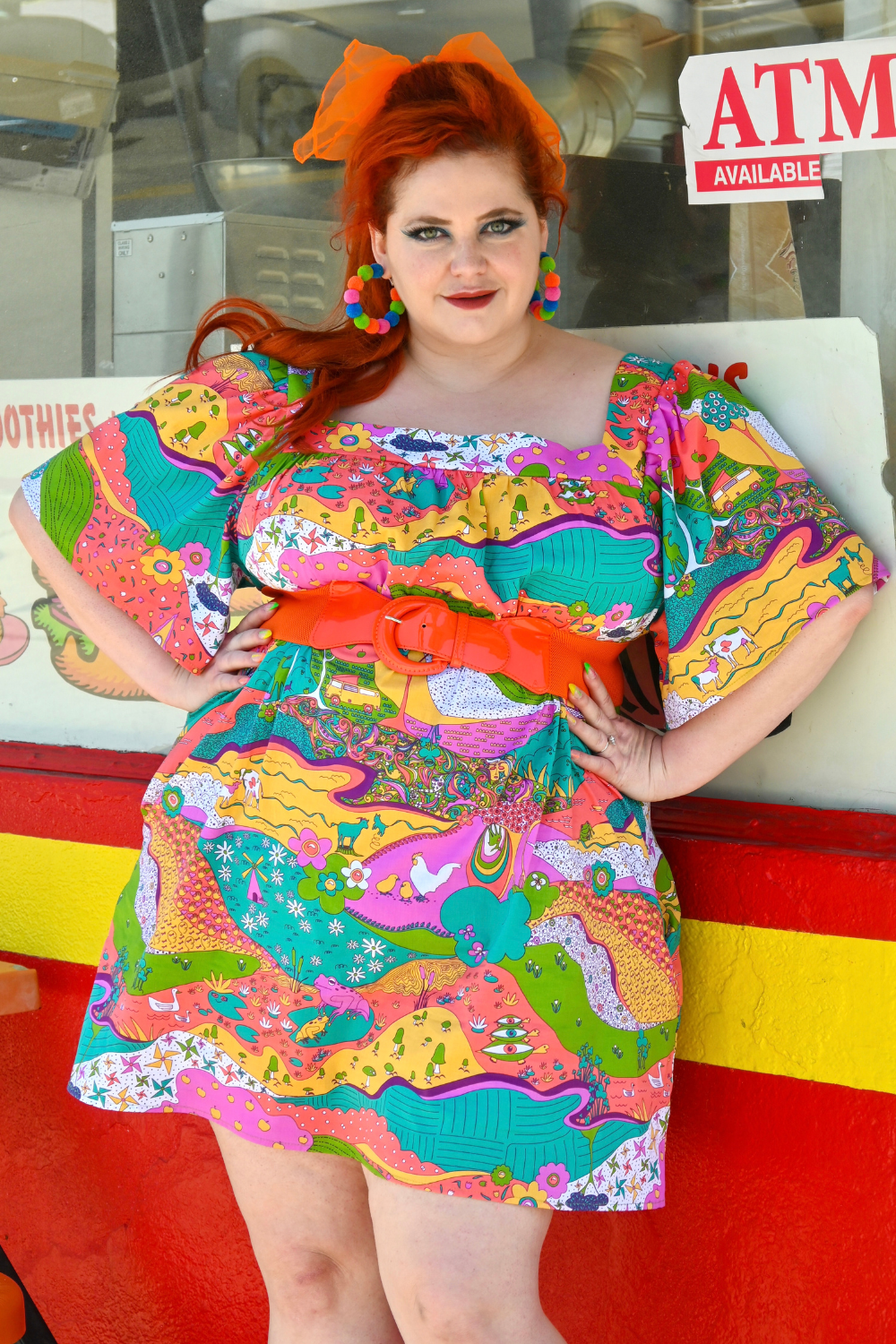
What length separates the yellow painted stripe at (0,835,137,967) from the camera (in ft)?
8.70

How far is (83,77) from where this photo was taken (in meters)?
2.82

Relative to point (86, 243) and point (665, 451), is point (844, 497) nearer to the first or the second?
point (665, 451)

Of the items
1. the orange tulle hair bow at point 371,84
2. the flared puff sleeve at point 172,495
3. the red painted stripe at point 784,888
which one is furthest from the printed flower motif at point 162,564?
the red painted stripe at point 784,888

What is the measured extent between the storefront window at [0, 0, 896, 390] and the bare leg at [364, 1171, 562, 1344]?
54.6 inches

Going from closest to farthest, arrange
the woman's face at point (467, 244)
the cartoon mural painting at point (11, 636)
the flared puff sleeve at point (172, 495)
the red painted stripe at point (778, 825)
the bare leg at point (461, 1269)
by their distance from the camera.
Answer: the bare leg at point (461, 1269) → the woman's face at point (467, 244) → the red painted stripe at point (778, 825) → the flared puff sleeve at point (172, 495) → the cartoon mural painting at point (11, 636)

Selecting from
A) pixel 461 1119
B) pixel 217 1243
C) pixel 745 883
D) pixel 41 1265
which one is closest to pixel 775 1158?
pixel 745 883

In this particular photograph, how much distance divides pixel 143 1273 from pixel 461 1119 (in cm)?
138

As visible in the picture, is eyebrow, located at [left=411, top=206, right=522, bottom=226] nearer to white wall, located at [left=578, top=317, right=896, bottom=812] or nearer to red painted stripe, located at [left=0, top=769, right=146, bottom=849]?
white wall, located at [left=578, top=317, right=896, bottom=812]

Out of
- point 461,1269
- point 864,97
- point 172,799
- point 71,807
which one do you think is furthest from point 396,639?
point 71,807

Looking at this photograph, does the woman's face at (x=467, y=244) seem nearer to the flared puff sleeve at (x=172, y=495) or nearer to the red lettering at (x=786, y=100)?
the flared puff sleeve at (x=172, y=495)

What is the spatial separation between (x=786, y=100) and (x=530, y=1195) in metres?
1.62

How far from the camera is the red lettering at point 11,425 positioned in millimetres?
2869

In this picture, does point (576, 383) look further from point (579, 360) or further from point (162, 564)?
point (162, 564)

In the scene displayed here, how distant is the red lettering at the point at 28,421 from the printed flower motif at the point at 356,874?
1.53m
